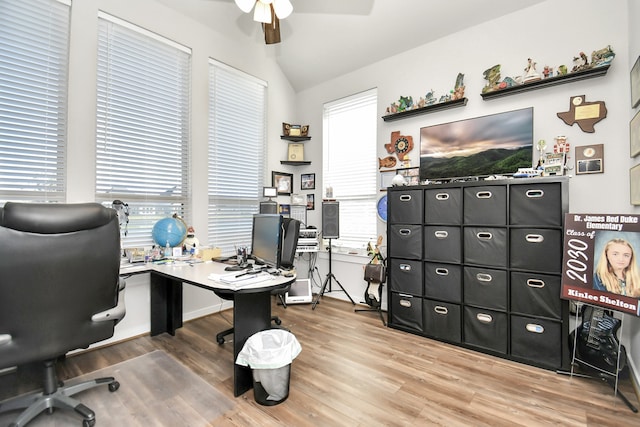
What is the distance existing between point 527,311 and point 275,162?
3491mm

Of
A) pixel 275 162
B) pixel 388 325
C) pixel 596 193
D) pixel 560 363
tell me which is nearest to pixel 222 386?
pixel 388 325

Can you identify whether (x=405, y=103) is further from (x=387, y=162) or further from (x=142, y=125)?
(x=142, y=125)

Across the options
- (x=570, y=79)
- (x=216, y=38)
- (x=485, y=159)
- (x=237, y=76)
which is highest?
(x=216, y=38)

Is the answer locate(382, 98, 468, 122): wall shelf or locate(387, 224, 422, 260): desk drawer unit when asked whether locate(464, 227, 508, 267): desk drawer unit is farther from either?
locate(382, 98, 468, 122): wall shelf

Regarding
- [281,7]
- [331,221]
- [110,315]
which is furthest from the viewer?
[331,221]

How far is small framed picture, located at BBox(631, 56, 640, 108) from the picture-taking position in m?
2.02

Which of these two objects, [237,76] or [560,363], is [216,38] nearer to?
[237,76]

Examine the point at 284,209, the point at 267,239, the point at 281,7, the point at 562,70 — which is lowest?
the point at 267,239

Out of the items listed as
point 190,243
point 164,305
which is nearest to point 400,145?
point 190,243

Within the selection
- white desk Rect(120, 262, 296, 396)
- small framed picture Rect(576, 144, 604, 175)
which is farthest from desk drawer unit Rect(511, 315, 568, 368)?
white desk Rect(120, 262, 296, 396)

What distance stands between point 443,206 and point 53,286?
2.95 m

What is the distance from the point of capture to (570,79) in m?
2.46

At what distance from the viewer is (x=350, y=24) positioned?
338 centimetres

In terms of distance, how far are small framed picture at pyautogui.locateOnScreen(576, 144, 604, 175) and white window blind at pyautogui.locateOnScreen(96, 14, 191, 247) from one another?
154 inches
